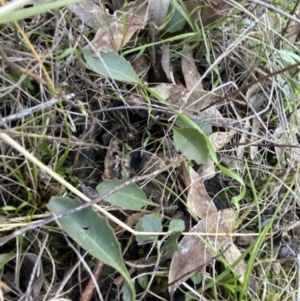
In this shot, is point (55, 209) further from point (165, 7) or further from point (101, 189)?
point (165, 7)

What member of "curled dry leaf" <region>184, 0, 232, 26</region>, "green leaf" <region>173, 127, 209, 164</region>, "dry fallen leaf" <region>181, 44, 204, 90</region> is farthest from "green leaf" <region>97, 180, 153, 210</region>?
"curled dry leaf" <region>184, 0, 232, 26</region>

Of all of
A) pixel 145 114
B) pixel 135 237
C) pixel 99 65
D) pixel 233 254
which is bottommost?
pixel 233 254

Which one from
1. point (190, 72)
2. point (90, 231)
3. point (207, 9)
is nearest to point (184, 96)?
point (190, 72)

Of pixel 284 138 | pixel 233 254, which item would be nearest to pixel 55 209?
pixel 233 254

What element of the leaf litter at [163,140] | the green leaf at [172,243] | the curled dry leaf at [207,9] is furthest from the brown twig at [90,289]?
the curled dry leaf at [207,9]

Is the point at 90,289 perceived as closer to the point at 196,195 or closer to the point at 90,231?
the point at 90,231
